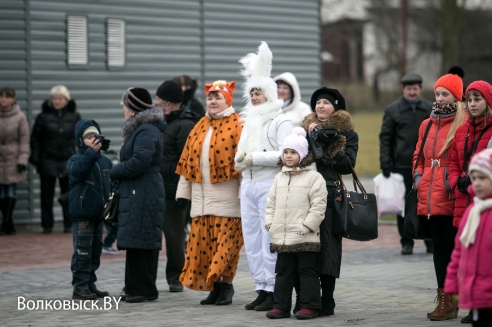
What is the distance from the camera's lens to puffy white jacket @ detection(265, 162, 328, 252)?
30.6ft

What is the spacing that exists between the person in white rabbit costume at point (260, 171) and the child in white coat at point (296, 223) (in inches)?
19.4

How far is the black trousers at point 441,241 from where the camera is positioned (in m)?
9.44

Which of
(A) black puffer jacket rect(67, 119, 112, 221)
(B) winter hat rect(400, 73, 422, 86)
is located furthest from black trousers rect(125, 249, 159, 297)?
(B) winter hat rect(400, 73, 422, 86)

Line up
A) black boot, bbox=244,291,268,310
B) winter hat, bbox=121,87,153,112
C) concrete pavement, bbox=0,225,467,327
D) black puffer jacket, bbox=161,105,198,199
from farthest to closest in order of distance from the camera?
A: black puffer jacket, bbox=161,105,198,199 < winter hat, bbox=121,87,153,112 < black boot, bbox=244,291,268,310 < concrete pavement, bbox=0,225,467,327

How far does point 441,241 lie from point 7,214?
28.9 feet

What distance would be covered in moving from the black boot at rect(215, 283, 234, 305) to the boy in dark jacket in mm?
1272

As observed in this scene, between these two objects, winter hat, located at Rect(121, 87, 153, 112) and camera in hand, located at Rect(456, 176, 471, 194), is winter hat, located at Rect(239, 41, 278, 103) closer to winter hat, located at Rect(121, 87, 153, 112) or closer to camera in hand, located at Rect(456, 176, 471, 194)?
winter hat, located at Rect(121, 87, 153, 112)

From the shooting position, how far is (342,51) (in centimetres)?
8081

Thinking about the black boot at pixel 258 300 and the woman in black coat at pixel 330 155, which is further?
the black boot at pixel 258 300

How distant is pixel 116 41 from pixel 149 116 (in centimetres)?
803

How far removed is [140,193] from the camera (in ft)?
34.5

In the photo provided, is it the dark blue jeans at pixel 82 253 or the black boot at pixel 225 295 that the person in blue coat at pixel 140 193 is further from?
the black boot at pixel 225 295

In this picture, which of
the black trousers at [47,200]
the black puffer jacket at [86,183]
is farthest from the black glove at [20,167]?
the black puffer jacket at [86,183]

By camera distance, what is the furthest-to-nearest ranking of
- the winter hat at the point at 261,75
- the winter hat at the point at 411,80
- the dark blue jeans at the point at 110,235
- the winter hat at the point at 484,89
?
the dark blue jeans at the point at 110,235 < the winter hat at the point at 411,80 < the winter hat at the point at 261,75 < the winter hat at the point at 484,89
